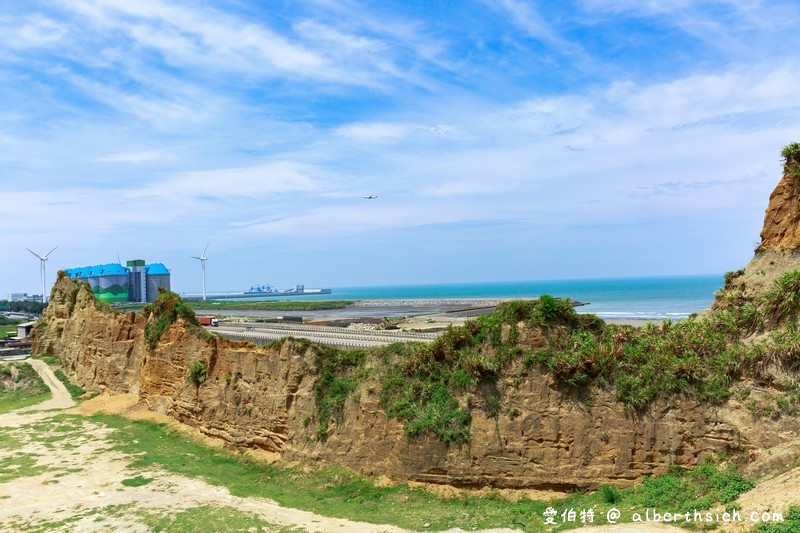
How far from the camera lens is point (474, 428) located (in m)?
15.8

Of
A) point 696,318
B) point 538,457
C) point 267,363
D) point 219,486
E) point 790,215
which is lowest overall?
point 219,486

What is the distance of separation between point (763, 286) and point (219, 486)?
59.0ft

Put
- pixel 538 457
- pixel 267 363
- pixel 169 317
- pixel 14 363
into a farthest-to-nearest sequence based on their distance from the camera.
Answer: pixel 14 363
pixel 169 317
pixel 267 363
pixel 538 457

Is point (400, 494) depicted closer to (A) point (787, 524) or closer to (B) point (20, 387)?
(A) point (787, 524)

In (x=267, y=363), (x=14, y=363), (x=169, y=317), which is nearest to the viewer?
(x=267, y=363)

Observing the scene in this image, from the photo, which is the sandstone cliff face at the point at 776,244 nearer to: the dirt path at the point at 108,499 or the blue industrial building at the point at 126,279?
the dirt path at the point at 108,499

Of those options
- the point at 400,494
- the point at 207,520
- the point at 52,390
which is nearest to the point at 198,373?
the point at 207,520

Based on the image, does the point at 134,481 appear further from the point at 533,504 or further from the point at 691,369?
the point at 691,369

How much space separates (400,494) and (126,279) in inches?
5280

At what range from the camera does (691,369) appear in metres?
14.1

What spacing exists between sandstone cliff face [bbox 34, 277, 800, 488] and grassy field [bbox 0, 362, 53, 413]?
12.5m

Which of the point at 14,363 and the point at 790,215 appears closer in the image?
the point at 790,215

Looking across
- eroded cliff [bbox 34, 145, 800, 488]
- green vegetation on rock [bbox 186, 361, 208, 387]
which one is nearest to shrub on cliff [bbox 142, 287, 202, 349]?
green vegetation on rock [bbox 186, 361, 208, 387]

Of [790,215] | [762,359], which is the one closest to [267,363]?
[762,359]
